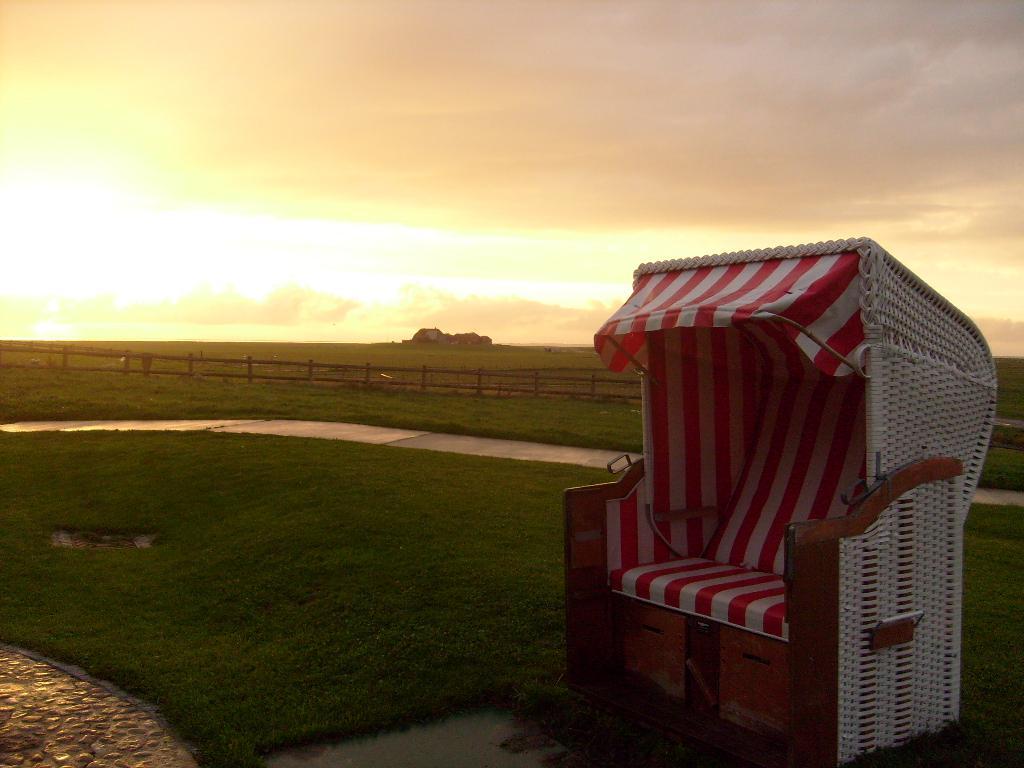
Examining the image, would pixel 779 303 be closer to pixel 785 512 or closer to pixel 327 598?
pixel 785 512

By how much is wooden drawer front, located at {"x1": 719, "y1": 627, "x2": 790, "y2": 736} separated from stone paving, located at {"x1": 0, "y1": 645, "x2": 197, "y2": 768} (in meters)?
2.74

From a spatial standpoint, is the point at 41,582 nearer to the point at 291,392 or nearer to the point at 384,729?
the point at 384,729

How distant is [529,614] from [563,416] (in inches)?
568

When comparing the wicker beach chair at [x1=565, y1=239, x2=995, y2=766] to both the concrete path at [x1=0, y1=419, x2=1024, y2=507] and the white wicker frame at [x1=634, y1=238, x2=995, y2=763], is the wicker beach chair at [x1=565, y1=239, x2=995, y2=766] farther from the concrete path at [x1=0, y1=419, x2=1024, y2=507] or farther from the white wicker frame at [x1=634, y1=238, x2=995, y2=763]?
the concrete path at [x1=0, y1=419, x2=1024, y2=507]

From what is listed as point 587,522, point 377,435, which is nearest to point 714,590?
point 587,522

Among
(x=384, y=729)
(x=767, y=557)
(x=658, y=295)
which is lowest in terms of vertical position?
(x=384, y=729)

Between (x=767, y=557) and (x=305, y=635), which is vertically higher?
(x=767, y=557)

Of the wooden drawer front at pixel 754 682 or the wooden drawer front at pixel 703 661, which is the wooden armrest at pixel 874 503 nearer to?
the wooden drawer front at pixel 754 682

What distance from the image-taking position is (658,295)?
16.9 feet

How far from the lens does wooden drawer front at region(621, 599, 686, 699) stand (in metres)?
5.06

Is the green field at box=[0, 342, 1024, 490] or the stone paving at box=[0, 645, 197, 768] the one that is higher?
the green field at box=[0, 342, 1024, 490]

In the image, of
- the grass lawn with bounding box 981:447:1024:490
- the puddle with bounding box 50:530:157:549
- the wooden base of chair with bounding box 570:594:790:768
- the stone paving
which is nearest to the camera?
the wooden base of chair with bounding box 570:594:790:768

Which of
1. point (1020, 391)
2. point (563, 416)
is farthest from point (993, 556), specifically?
point (1020, 391)

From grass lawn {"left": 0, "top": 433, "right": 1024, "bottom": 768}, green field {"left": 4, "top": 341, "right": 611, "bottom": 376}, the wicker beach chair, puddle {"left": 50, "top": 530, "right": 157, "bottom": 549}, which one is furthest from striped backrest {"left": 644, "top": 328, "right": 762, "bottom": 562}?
green field {"left": 4, "top": 341, "right": 611, "bottom": 376}
